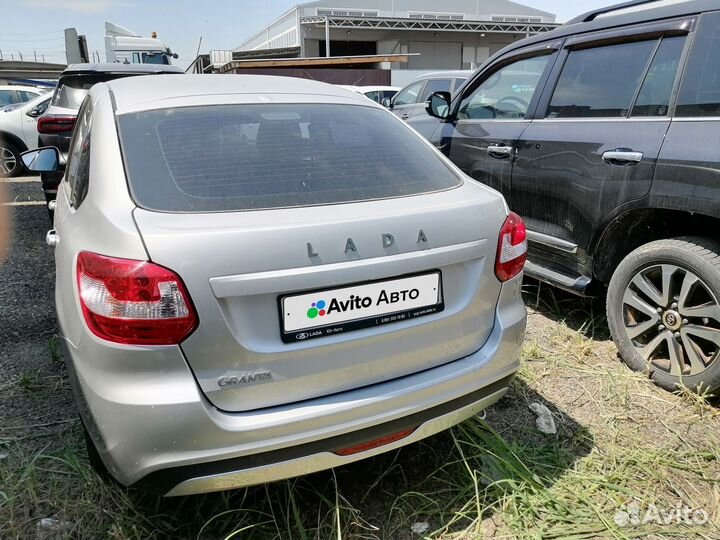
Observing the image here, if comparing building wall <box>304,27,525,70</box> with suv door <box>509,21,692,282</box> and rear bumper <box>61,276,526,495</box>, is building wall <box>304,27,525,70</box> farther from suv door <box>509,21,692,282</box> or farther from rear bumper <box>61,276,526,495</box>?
rear bumper <box>61,276,526,495</box>

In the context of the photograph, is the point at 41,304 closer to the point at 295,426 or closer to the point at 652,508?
the point at 295,426

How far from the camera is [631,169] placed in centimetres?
288

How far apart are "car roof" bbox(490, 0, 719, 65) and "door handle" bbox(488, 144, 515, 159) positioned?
732 mm

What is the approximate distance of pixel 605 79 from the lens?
3252 millimetres

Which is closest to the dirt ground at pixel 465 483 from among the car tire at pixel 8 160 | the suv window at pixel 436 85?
the car tire at pixel 8 160

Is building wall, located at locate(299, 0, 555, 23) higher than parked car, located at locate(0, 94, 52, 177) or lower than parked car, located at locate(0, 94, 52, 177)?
higher

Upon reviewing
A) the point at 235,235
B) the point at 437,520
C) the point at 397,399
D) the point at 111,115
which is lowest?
the point at 437,520

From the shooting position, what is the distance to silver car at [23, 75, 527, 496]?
61.2 inches

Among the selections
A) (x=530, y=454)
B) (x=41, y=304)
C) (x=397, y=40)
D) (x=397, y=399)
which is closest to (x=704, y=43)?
(x=530, y=454)

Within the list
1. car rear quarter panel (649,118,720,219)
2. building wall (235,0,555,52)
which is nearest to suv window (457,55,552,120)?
car rear quarter panel (649,118,720,219)

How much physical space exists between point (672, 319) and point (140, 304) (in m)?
2.46

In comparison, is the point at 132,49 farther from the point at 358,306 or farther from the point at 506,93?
the point at 358,306

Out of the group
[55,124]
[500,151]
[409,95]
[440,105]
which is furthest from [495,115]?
[409,95]

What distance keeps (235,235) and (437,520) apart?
1.33 m
